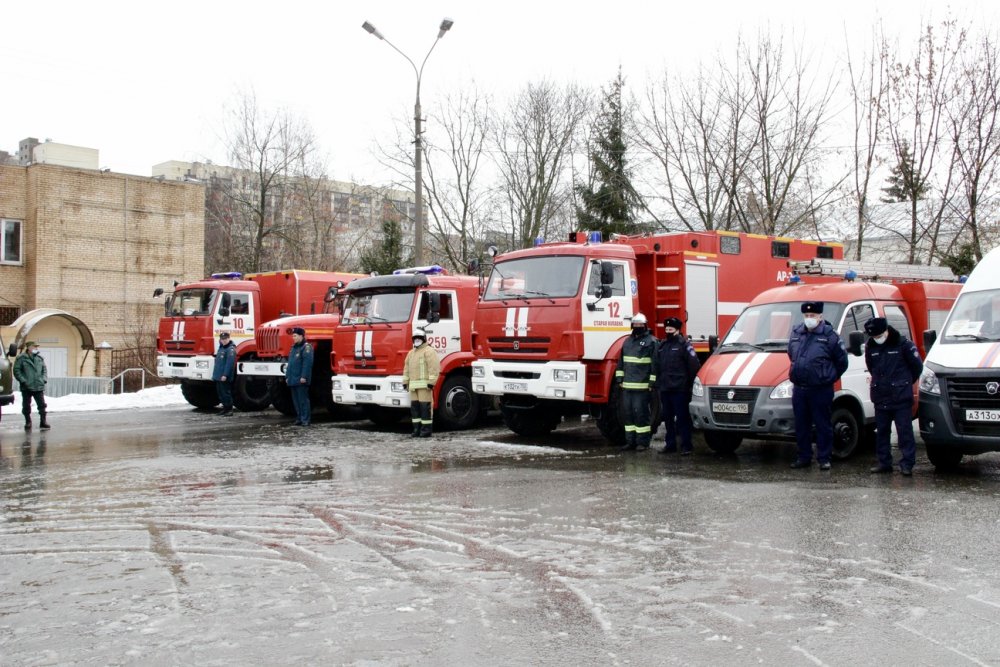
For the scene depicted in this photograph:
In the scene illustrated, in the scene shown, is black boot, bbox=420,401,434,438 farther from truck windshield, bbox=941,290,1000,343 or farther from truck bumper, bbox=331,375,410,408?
truck windshield, bbox=941,290,1000,343

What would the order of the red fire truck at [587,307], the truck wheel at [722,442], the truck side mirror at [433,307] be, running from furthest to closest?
Answer: the truck side mirror at [433,307]
the red fire truck at [587,307]
the truck wheel at [722,442]

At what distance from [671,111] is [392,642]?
26.5 metres

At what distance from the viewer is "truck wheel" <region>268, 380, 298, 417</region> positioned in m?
19.0

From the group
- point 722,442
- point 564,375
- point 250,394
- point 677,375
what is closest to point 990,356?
point 722,442

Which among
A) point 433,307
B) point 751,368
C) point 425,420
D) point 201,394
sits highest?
point 433,307

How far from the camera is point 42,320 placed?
28.2m

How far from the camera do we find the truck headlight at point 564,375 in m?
12.7

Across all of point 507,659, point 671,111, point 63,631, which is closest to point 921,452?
point 507,659

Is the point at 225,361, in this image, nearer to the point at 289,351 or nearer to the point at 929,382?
the point at 289,351

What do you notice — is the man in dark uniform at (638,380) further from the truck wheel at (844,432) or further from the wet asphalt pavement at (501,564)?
the truck wheel at (844,432)

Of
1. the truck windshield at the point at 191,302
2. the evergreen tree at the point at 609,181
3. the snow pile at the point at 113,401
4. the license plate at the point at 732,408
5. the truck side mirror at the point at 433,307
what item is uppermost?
the evergreen tree at the point at 609,181

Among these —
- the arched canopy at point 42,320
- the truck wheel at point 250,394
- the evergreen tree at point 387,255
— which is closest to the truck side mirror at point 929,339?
the truck wheel at point 250,394

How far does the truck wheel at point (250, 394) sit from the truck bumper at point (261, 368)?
1.49ft

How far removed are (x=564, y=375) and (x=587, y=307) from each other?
3.18ft
